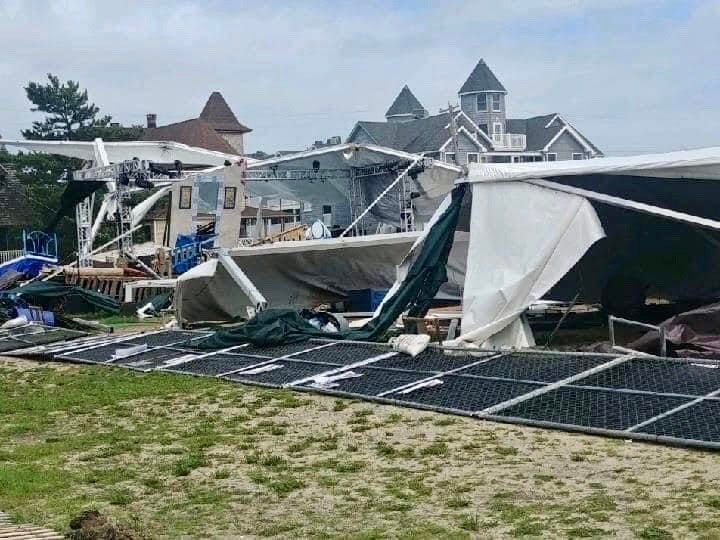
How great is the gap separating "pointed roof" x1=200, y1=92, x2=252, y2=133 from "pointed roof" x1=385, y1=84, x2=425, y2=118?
10.5m

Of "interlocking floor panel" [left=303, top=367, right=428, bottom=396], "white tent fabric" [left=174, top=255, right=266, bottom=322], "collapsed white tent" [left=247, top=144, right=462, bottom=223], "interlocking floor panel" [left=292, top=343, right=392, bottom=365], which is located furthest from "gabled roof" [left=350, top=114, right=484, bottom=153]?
"interlocking floor panel" [left=303, top=367, right=428, bottom=396]

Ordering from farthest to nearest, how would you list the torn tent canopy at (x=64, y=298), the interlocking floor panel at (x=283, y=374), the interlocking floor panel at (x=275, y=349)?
the torn tent canopy at (x=64, y=298), the interlocking floor panel at (x=275, y=349), the interlocking floor panel at (x=283, y=374)

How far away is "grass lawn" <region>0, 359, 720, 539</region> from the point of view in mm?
5676

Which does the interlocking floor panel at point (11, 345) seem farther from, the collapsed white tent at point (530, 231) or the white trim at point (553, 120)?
→ the white trim at point (553, 120)

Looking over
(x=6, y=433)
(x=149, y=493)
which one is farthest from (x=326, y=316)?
(x=149, y=493)

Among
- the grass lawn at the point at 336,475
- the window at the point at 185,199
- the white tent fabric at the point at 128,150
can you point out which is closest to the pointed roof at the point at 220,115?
the white tent fabric at the point at 128,150

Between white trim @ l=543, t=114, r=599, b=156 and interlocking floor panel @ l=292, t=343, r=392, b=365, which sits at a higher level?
white trim @ l=543, t=114, r=599, b=156

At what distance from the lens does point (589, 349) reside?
459 inches

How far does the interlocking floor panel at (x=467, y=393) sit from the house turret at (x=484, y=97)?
51046 mm

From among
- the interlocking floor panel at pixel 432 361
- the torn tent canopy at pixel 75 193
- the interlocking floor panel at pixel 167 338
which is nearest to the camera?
the interlocking floor panel at pixel 432 361

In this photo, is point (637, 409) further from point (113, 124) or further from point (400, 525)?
point (113, 124)

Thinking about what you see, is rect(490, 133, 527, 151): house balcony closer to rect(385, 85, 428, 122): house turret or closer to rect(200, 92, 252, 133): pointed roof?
rect(385, 85, 428, 122): house turret

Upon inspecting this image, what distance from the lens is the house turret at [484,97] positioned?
198 ft

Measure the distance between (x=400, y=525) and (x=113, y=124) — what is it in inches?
1796
